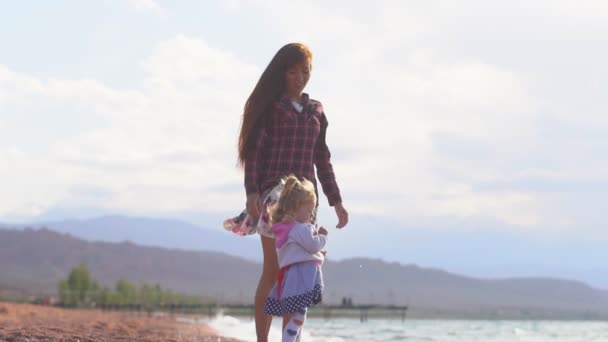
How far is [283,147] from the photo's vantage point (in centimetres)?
643

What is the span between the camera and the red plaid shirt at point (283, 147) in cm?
641

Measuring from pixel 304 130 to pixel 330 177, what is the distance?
0.48 metres

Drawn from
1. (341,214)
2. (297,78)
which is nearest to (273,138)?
(297,78)

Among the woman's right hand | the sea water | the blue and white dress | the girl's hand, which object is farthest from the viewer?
Answer: the sea water

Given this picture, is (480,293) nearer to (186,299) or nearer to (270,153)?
(186,299)

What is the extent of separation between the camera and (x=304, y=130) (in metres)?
6.42

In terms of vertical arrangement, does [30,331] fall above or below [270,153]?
below

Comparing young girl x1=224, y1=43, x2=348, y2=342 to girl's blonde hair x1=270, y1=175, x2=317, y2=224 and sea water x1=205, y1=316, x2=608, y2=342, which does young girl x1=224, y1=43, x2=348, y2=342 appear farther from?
sea water x1=205, y1=316, x2=608, y2=342

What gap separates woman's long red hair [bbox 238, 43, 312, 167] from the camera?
6.42 metres

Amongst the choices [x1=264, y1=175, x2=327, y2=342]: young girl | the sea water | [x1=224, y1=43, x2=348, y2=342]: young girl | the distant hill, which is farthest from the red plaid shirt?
the distant hill

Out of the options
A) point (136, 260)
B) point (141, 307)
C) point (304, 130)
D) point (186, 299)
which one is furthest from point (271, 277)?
point (136, 260)

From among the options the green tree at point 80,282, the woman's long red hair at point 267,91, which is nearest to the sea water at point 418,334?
the woman's long red hair at point 267,91

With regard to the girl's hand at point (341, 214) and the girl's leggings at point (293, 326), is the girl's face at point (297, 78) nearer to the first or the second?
the girl's hand at point (341, 214)

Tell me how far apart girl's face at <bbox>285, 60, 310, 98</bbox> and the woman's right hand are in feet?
2.09
